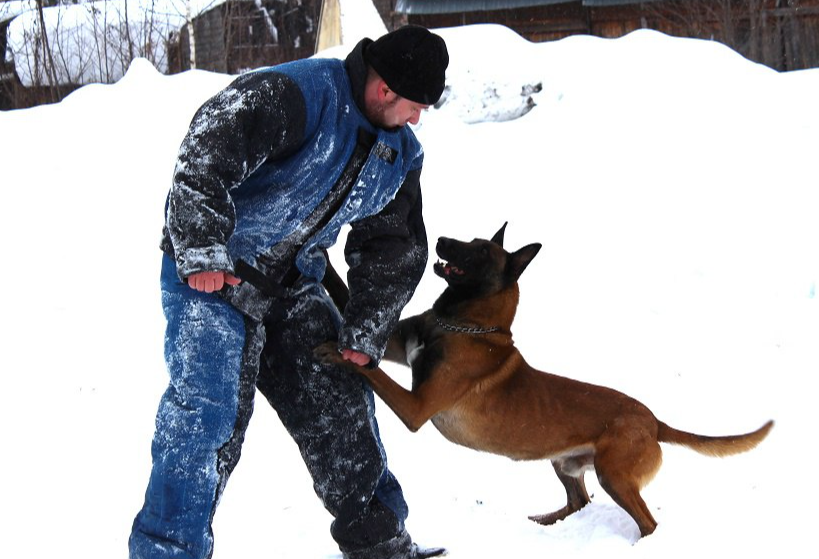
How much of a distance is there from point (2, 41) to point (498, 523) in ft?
36.6

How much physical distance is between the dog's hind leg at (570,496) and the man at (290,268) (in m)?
1.01

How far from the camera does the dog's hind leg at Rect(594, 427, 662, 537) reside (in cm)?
366

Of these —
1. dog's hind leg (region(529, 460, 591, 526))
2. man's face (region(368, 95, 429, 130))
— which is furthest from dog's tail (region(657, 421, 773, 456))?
man's face (region(368, 95, 429, 130))

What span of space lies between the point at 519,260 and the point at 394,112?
1.09m

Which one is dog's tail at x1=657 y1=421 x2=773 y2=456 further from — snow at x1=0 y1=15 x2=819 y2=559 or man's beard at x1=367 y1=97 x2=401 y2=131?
man's beard at x1=367 y1=97 x2=401 y2=131

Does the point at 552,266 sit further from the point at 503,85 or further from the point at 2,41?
the point at 2,41

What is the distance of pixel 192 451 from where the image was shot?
9.15 feet

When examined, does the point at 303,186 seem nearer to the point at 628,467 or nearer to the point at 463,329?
the point at 463,329

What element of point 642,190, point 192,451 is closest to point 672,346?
point 642,190

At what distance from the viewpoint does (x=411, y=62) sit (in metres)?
2.76

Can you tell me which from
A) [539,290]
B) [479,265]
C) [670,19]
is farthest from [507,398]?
[670,19]

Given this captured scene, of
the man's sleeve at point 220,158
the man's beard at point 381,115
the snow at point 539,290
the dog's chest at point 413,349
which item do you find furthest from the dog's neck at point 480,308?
the man's sleeve at point 220,158

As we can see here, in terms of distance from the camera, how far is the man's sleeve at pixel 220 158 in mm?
2531

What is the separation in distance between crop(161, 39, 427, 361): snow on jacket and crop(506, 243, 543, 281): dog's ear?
2.04ft
